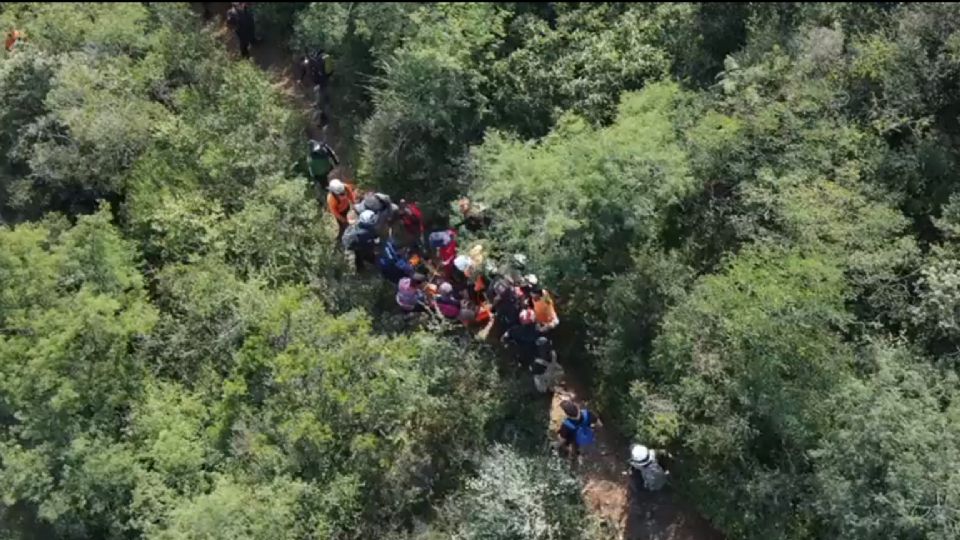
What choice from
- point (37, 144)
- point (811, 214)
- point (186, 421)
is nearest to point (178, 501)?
point (186, 421)

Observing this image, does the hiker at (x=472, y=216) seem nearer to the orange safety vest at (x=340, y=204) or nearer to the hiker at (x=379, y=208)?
the hiker at (x=379, y=208)

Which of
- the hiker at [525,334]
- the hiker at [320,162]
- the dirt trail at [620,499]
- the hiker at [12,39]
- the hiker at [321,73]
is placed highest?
the hiker at [12,39]

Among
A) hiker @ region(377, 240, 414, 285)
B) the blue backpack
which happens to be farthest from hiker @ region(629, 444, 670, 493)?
hiker @ region(377, 240, 414, 285)

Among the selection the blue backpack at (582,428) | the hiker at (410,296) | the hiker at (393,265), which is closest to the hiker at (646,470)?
the blue backpack at (582,428)

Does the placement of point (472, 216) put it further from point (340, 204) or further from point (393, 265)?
point (340, 204)

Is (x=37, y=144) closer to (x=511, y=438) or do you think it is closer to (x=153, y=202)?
(x=153, y=202)

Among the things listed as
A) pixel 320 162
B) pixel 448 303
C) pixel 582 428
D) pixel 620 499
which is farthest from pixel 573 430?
pixel 320 162
